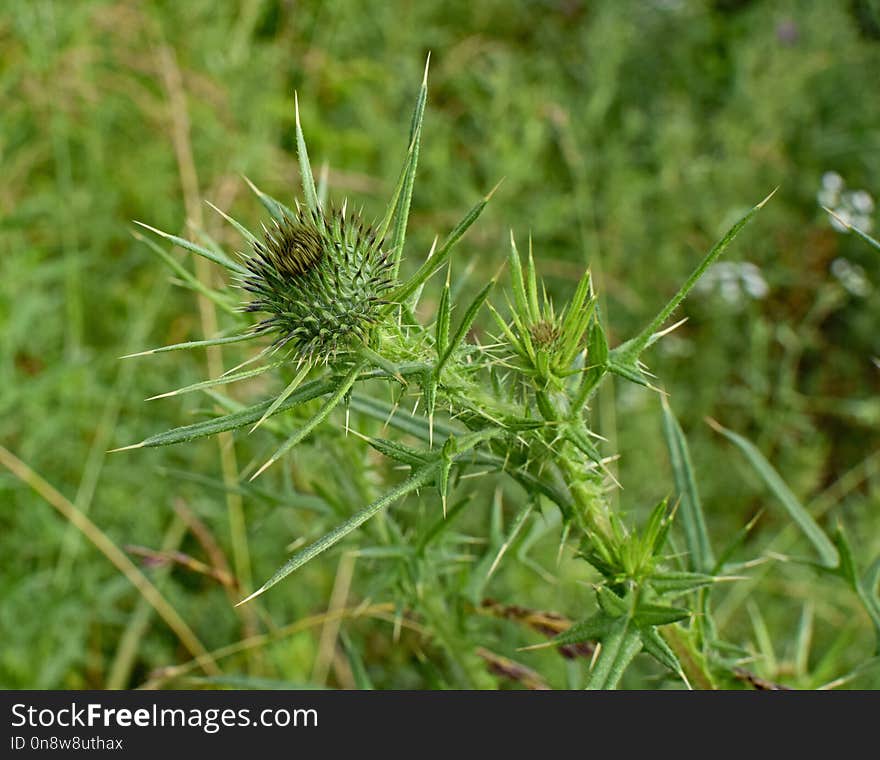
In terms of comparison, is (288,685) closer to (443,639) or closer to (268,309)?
(443,639)

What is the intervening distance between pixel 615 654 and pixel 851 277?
313 centimetres

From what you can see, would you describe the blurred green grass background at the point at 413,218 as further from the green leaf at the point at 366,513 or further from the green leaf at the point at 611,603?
the green leaf at the point at 366,513

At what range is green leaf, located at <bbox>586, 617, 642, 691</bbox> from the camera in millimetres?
1480

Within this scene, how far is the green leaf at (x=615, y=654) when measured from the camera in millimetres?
1480

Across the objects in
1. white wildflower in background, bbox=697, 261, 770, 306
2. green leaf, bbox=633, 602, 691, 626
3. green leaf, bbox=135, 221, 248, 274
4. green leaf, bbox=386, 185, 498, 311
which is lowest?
green leaf, bbox=633, 602, 691, 626

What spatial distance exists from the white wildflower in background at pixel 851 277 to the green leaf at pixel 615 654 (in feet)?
9.74

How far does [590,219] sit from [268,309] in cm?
334

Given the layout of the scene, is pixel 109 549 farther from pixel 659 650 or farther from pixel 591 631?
pixel 659 650

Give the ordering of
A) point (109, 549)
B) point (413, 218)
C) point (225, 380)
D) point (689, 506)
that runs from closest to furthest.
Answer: point (225, 380) < point (689, 506) < point (109, 549) < point (413, 218)

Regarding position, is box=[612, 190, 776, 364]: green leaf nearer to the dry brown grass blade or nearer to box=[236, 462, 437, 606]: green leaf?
box=[236, 462, 437, 606]: green leaf

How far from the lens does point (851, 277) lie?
4.03 metres

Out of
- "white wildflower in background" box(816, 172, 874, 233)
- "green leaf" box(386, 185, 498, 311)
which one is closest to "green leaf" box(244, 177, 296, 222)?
"green leaf" box(386, 185, 498, 311)

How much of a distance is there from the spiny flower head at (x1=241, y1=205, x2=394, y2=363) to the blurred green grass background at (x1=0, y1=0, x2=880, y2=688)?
1675 millimetres

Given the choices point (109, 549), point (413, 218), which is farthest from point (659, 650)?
point (413, 218)
